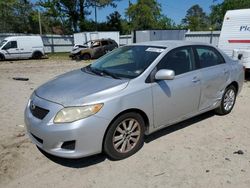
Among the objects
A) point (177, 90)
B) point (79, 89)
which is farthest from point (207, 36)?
point (79, 89)

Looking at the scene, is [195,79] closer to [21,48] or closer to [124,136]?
[124,136]

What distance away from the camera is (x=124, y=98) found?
11.9ft

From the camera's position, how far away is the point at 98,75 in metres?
4.22

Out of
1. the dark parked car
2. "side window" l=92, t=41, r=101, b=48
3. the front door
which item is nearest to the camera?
the front door

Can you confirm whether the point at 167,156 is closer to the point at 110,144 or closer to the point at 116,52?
the point at 110,144

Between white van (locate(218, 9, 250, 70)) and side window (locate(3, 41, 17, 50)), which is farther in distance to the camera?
side window (locate(3, 41, 17, 50))

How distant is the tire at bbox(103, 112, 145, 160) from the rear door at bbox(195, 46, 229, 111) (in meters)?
1.50

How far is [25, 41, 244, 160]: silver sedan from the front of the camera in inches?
134

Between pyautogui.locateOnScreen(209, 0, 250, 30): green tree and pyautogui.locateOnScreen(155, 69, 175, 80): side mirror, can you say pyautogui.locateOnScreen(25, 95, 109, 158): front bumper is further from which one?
pyautogui.locateOnScreen(209, 0, 250, 30): green tree

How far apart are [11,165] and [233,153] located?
313 centimetres

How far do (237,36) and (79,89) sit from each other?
26.5 ft

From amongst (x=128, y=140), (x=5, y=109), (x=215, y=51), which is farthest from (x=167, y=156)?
(x=5, y=109)

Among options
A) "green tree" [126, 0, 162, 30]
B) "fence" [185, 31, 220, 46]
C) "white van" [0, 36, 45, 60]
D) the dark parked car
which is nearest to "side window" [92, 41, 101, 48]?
the dark parked car

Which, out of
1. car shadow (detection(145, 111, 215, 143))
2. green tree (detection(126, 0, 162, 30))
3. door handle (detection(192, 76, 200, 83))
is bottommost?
car shadow (detection(145, 111, 215, 143))
